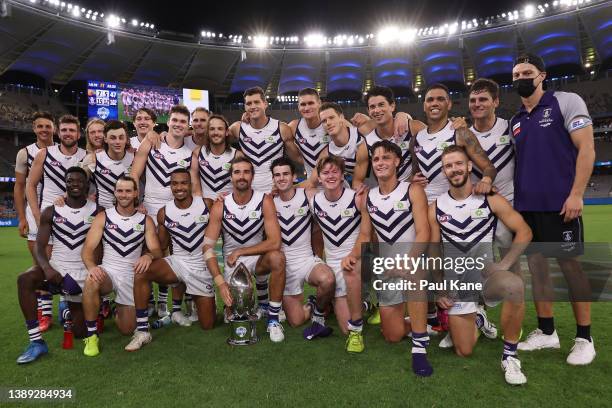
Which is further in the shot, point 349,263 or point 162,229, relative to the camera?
point 162,229

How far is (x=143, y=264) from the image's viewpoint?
14.3 feet

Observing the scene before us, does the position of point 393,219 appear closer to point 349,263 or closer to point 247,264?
point 349,263

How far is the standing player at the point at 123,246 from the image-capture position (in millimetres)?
4520

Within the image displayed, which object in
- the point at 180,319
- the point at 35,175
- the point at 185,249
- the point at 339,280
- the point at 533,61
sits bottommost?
the point at 180,319

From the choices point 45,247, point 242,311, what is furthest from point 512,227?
point 45,247

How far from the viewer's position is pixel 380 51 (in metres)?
36.4

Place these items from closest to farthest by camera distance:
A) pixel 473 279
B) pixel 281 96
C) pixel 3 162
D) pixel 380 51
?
pixel 473 279 → pixel 3 162 → pixel 380 51 → pixel 281 96

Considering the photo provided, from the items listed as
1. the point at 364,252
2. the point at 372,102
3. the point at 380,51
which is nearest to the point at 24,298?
the point at 364,252

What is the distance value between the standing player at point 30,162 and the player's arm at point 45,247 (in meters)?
0.99

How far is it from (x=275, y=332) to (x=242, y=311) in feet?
1.39

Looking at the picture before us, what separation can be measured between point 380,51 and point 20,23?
88.2 ft

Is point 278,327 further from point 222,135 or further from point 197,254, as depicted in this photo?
point 222,135

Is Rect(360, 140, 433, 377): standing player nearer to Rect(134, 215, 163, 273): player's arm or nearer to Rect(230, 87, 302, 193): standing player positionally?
Rect(230, 87, 302, 193): standing player

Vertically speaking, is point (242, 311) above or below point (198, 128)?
below
